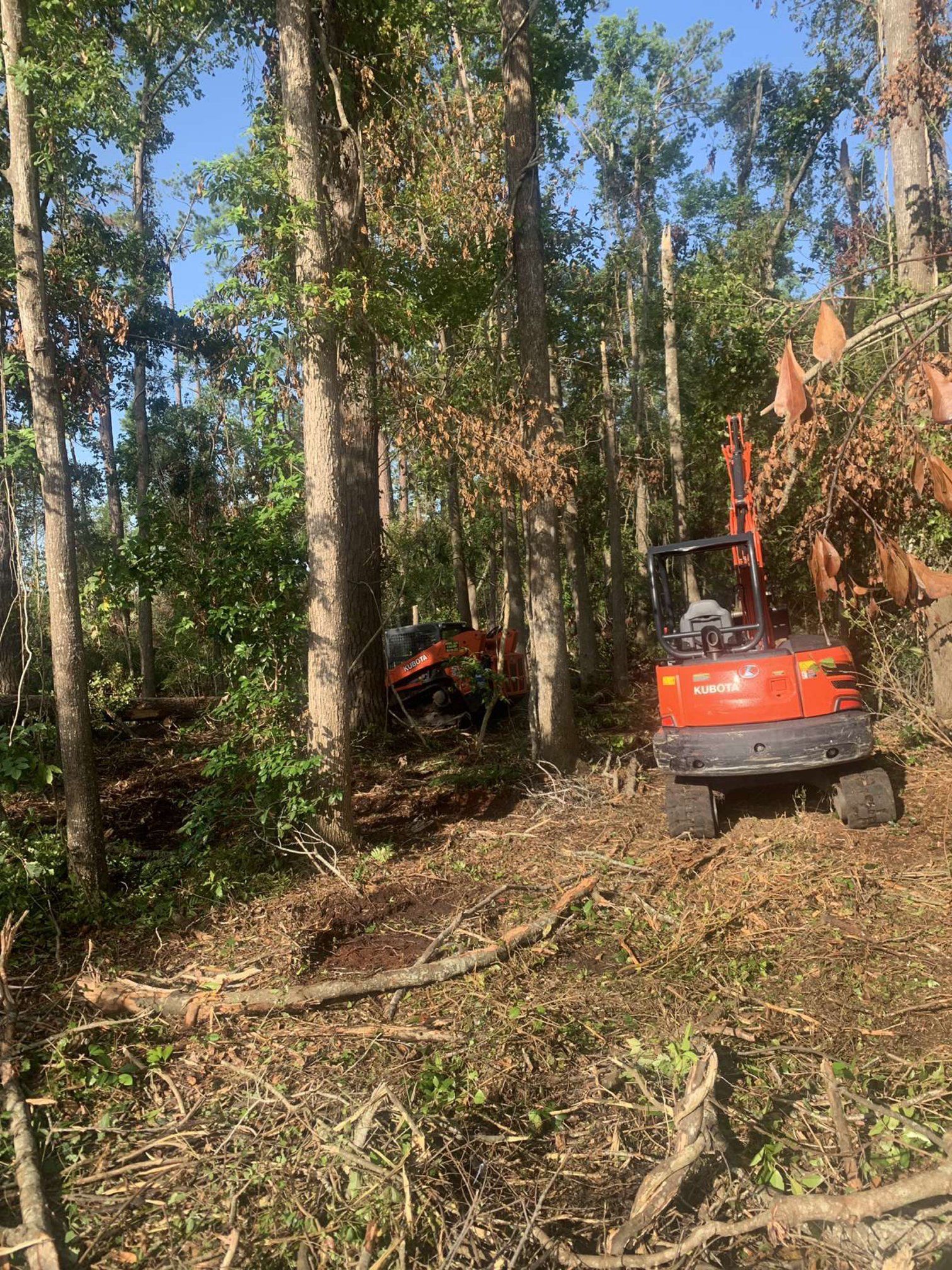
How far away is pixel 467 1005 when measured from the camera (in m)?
4.55

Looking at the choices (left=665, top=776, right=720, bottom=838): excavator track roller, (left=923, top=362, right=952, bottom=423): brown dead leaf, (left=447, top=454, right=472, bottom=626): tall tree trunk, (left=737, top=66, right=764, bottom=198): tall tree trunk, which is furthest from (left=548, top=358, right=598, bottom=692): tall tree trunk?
(left=737, top=66, right=764, bottom=198): tall tree trunk

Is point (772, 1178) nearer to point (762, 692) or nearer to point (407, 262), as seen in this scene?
point (762, 692)

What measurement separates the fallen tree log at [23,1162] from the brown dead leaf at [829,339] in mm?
3852

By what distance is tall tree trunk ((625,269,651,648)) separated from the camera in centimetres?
2050

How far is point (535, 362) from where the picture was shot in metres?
9.03

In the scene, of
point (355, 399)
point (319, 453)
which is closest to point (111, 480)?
point (355, 399)

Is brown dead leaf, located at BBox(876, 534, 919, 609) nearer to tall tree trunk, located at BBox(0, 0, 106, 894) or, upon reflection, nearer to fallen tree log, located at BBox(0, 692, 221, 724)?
tall tree trunk, located at BBox(0, 0, 106, 894)

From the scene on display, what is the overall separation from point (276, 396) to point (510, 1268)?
6.15 metres

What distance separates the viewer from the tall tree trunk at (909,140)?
8.92 meters

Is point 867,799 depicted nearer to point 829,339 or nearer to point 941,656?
point 941,656

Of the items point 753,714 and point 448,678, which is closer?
point 753,714

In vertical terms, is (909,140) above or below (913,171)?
above

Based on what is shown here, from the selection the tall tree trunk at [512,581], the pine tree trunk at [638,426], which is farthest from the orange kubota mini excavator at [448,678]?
the pine tree trunk at [638,426]

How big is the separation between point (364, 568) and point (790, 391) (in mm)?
8817
